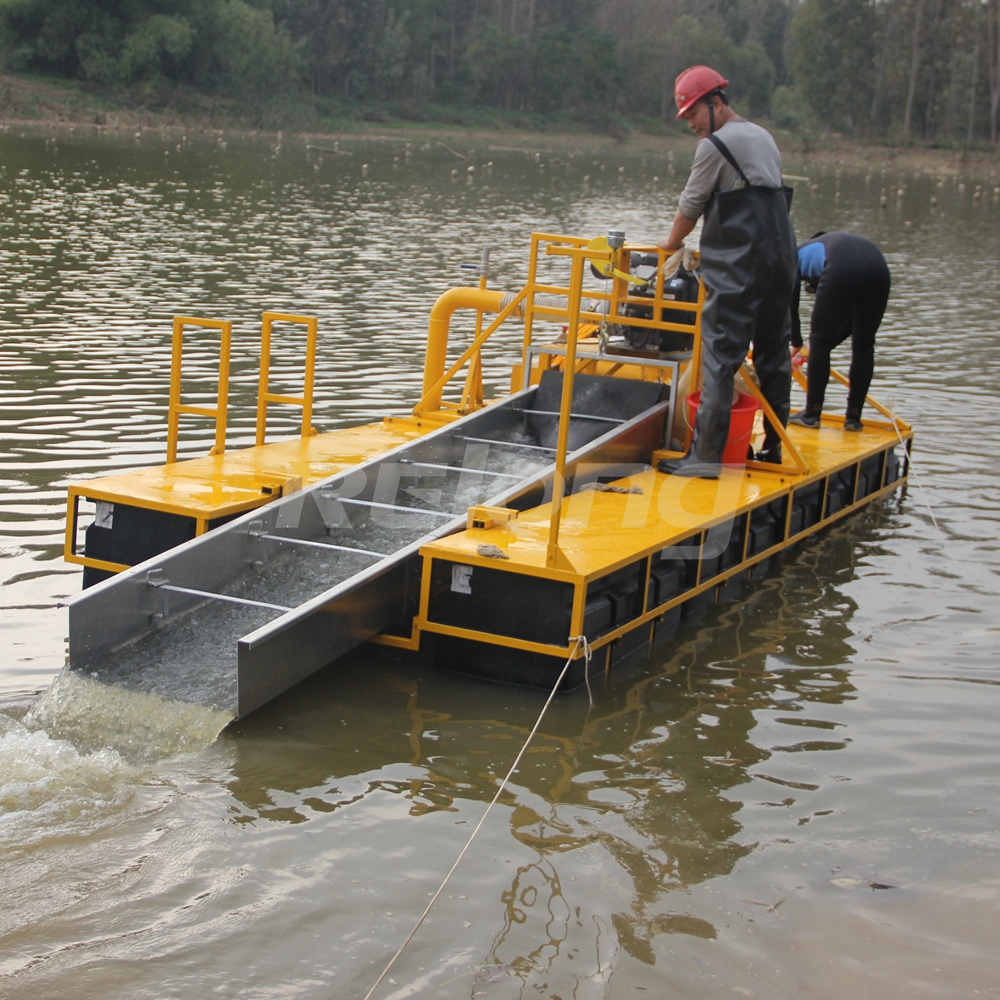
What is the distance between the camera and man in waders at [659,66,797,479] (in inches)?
266

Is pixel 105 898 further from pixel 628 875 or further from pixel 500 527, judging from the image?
pixel 500 527

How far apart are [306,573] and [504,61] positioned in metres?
90.3

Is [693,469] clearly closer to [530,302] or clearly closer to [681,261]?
[681,261]

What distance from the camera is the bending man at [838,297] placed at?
349 inches

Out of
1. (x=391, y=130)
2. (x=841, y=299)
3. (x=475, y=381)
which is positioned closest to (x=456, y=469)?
(x=475, y=381)

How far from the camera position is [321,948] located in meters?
3.67

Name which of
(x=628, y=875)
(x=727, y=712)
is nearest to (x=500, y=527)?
(x=727, y=712)

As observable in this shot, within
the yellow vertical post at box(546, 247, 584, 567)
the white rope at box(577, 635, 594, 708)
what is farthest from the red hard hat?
the white rope at box(577, 635, 594, 708)

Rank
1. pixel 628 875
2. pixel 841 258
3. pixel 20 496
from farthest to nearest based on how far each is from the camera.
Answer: pixel 841 258 → pixel 20 496 → pixel 628 875

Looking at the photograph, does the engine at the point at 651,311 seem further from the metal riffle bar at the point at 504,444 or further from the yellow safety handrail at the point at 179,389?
the yellow safety handrail at the point at 179,389

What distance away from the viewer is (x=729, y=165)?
675 cm

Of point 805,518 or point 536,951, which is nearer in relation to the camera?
point 536,951

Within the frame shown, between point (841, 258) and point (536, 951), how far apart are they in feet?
21.3

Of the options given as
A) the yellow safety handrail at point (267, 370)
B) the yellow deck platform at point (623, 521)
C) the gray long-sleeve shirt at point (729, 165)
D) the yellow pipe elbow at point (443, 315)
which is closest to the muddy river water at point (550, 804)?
the yellow deck platform at point (623, 521)
